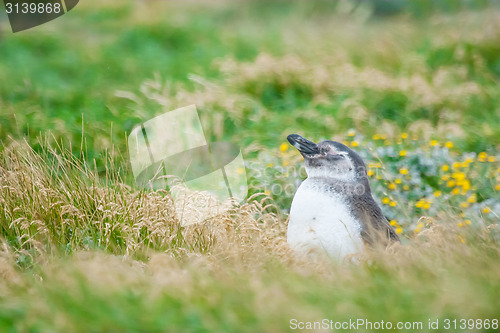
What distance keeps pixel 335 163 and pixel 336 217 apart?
335mm

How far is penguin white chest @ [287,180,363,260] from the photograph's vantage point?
360cm

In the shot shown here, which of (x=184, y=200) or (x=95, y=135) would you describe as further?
(x=95, y=135)

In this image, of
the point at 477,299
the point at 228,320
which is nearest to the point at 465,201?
the point at 477,299

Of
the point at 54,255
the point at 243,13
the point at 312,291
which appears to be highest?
the point at 312,291

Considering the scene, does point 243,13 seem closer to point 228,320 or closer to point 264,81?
point 264,81

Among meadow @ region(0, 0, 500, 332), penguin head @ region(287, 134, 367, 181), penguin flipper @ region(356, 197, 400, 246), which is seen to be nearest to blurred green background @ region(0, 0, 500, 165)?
meadow @ region(0, 0, 500, 332)

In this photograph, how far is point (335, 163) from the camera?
376 centimetres

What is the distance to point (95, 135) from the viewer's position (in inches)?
228

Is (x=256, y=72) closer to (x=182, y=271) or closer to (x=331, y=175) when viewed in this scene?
(x=331, y=175)

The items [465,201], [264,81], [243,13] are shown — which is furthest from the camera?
[243,13]

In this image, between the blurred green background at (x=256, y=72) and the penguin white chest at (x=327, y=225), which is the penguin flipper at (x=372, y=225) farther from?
the blurred green background at (x=256, y=72)

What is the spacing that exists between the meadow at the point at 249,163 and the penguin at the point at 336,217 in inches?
5.7

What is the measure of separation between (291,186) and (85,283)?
2546 mm

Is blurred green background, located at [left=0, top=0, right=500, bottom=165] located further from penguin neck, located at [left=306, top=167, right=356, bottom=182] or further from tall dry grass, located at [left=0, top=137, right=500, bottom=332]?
penguin neck, located at [left=306, top=167, right=356, bottom=182]
